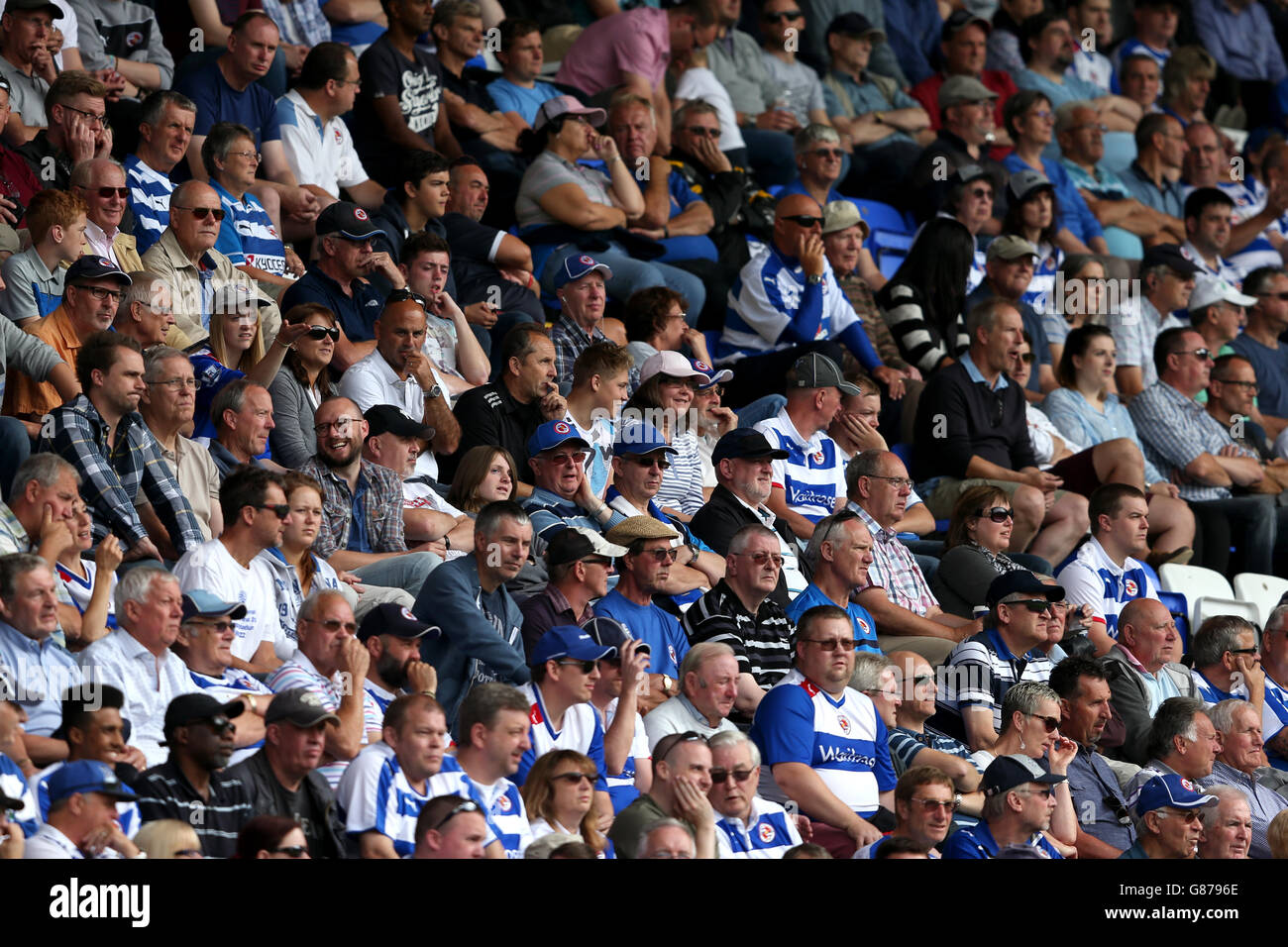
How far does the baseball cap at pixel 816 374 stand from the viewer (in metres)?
9.23

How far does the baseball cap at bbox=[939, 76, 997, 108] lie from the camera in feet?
40.7

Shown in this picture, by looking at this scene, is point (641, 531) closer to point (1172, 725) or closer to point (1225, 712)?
point (1172, 725)

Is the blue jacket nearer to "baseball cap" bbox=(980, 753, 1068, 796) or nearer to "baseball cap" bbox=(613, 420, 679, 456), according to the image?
"baseball cap" bbox=(613, 420, 679, 456)

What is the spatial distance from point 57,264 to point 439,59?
11.9 ft

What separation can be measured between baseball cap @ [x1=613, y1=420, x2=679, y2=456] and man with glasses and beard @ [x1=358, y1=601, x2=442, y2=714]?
1.82m

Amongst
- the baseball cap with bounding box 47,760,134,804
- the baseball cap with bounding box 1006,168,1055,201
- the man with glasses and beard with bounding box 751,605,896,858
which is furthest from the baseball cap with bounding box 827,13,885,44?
the baseball cap with bounding box 47,760,134,804

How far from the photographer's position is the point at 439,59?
11055 mm

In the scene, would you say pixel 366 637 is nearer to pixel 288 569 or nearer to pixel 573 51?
pixel 288 569

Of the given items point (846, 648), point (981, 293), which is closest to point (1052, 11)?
point (981, 293)

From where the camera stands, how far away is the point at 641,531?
7648 millimetres

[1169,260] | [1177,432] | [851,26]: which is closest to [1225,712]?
[1177,432]

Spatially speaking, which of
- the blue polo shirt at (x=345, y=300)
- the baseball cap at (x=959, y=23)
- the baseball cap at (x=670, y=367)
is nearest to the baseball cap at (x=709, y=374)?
the baseball cap at (x=670, y=367)

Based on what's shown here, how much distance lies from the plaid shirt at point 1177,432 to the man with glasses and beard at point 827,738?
407 centimetres

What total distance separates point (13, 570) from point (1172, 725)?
4.49 metres
